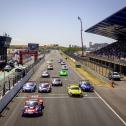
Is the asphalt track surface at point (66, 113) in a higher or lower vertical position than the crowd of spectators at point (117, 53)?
lower

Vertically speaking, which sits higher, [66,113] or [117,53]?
[117,53]

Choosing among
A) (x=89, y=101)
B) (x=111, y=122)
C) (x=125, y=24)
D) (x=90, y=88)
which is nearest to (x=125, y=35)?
(x=125, y=24)

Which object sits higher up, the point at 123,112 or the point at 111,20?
the point at 111,20

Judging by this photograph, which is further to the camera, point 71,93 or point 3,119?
point 71,93

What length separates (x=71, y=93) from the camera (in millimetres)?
46781

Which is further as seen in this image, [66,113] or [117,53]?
[117,53]

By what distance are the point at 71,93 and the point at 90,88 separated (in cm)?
581

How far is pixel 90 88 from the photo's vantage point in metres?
51.9

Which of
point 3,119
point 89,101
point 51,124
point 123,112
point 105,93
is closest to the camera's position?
point 51,124

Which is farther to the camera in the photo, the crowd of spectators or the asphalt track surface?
the crowd of spectators

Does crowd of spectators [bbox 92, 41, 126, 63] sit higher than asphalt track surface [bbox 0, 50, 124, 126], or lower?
higher

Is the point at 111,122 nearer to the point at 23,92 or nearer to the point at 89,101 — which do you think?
the point at 89,101

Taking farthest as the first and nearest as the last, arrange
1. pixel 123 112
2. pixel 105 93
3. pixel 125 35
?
pixel 125 35, pixel 105 93, pixel 123 112

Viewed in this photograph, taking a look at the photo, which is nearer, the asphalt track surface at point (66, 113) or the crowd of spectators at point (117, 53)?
the asphalt track surface at point (66, 113)
